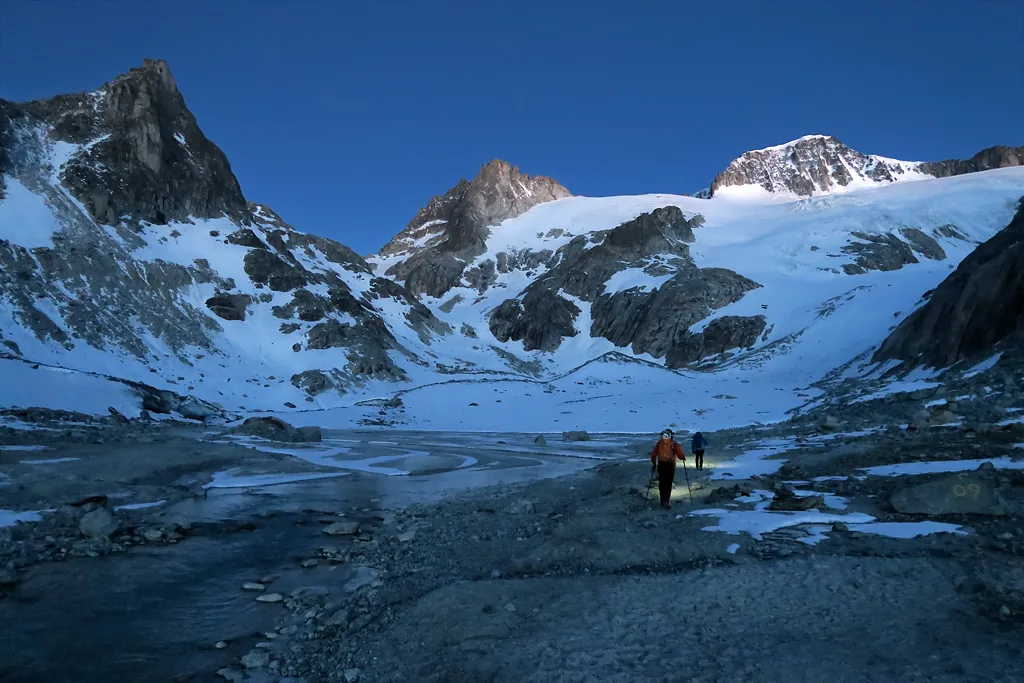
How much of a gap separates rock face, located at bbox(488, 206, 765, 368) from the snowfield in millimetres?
2423

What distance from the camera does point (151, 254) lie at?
73.1 metres

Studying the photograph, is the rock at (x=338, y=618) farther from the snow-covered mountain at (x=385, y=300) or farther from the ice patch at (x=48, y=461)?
the snow-covered mountain at (x=385, y=300)

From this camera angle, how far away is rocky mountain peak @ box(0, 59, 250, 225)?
73.7 m

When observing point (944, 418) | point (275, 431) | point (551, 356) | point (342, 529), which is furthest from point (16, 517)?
point (551, 356)

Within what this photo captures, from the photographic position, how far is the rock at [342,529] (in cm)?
1468

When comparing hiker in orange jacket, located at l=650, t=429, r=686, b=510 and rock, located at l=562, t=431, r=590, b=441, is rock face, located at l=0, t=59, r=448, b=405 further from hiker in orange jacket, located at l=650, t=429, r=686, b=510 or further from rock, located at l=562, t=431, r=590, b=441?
hiker in orange jacket, located at l=650, t=429, r=686, b=510

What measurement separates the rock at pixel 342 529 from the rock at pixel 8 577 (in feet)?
19.6

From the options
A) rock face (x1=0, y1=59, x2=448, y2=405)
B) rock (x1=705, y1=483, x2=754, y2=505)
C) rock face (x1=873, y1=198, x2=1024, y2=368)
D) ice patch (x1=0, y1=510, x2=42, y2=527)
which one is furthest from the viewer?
rock face (x1=0, y1=59, x2=448, y2=405)

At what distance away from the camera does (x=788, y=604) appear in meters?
7.65

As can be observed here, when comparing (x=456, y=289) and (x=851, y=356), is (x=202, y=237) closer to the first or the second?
(x=456, y=289)

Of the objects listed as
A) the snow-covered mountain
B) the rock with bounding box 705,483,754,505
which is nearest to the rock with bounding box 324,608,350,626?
the rock with bounding box 705,483,754,505

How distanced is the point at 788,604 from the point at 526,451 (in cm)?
2740

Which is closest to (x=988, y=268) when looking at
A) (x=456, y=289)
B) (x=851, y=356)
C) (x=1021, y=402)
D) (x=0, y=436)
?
(x=851, y=356)

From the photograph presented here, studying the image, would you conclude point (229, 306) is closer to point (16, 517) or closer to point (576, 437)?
point (576, 437)
